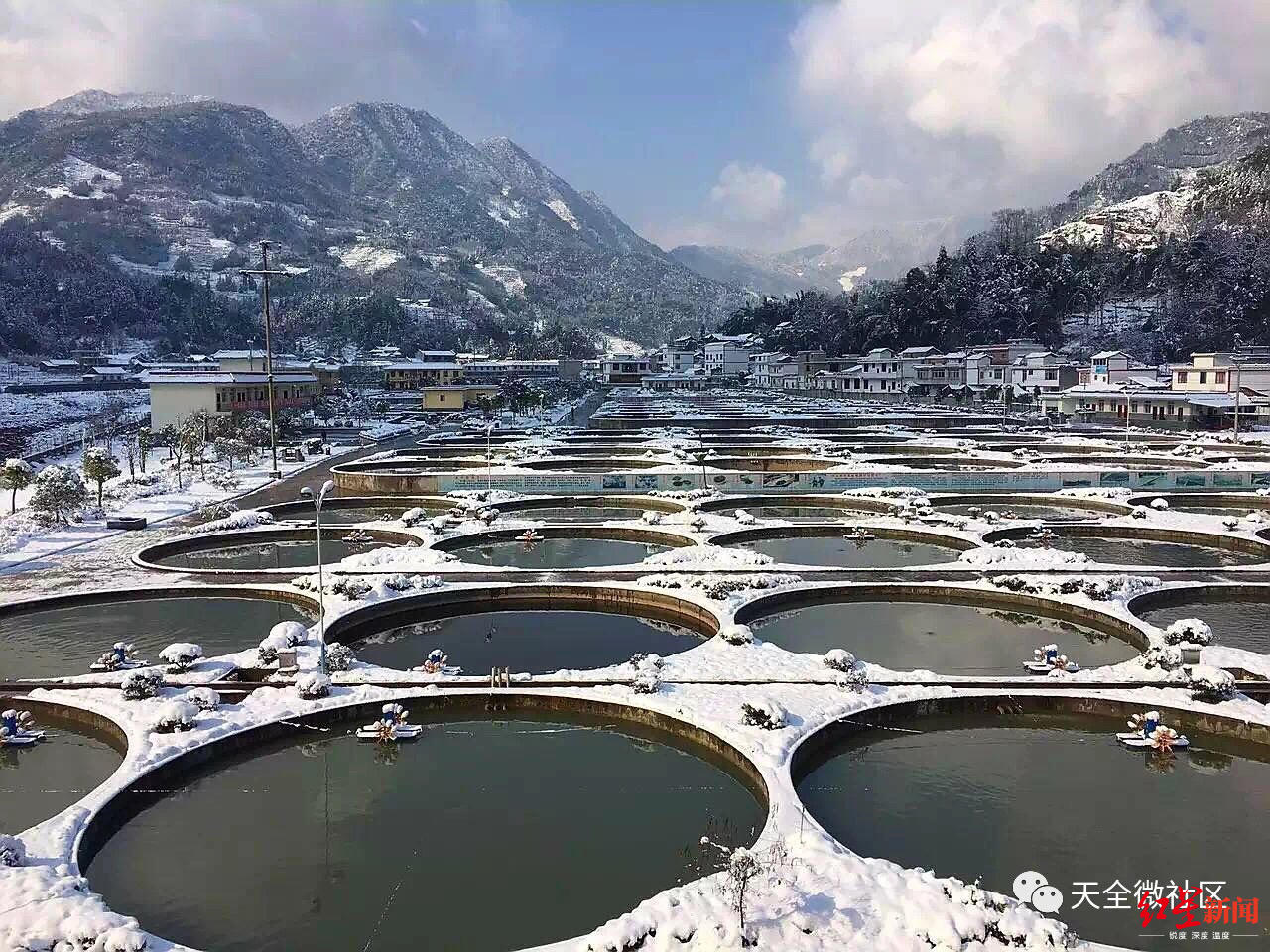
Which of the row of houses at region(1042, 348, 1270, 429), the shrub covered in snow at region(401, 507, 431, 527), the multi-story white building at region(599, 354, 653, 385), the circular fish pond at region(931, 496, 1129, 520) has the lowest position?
the circular fish pond at region(931, 496, 1129, 520)

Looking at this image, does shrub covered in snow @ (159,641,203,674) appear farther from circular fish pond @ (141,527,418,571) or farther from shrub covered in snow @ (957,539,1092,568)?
shrub covered in snow @ (957,539,1092,568)

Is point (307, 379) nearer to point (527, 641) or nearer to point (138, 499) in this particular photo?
point (138, 499)

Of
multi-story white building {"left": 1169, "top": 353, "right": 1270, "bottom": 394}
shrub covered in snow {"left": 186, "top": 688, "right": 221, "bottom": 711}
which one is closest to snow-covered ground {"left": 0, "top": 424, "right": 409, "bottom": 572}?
shrub covered in snow {"left": 186, "top": 688, "right": 221, "bottom": 711}

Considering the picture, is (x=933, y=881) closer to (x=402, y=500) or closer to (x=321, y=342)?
(x=402, y=500)

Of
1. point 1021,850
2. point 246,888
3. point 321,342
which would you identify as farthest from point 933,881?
point 321,342

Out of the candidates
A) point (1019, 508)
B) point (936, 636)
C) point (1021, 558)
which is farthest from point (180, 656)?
point (1019, 508)

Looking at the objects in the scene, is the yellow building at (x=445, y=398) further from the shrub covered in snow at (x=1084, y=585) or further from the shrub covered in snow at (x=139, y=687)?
the shrub covered in snow at (x=139, y=687)
